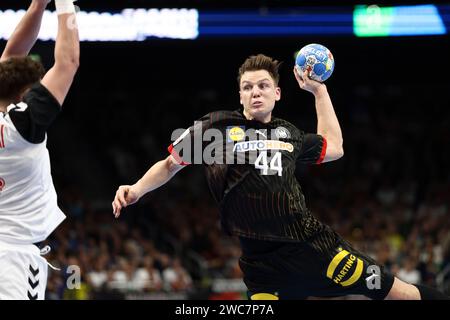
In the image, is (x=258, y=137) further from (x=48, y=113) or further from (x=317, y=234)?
(x=48, y=113)

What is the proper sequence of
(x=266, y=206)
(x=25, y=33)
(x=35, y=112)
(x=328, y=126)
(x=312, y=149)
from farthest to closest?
(x=328, y=126) < (x=312, y=149) < (x=266, y=206) < (x=25, y=33) < (x=35, y=112)

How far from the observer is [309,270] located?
630 cm

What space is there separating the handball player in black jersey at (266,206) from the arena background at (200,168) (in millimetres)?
6342

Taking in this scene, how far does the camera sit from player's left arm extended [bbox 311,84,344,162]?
6.80 metres

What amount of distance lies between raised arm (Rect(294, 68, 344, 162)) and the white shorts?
273 centimetres

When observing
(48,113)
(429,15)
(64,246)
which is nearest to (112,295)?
(64,246)

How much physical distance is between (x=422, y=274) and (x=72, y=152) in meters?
9.93

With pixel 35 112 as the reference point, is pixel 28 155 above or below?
below

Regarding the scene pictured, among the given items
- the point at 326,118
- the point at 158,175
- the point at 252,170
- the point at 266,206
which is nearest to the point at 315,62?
the point at 326,118

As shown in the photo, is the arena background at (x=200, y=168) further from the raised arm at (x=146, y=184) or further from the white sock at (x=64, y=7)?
the white sock at (x=64, y=7)

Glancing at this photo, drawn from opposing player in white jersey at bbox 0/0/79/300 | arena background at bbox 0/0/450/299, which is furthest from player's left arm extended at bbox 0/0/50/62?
arena background at bbox 0/0/450/299

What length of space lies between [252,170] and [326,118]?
1.00 m

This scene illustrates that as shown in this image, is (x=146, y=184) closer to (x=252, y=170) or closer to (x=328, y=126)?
(x=252, y=170)

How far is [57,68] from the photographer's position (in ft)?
15.9
